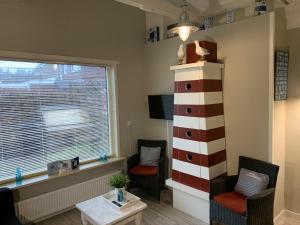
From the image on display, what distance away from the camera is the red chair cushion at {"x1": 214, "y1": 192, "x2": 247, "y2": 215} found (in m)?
2.45

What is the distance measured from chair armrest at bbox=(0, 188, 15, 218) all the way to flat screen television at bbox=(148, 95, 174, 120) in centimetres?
236

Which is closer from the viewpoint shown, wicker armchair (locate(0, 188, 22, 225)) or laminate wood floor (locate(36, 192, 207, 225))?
wicker armchair (locate(0, 188, 22, 225))

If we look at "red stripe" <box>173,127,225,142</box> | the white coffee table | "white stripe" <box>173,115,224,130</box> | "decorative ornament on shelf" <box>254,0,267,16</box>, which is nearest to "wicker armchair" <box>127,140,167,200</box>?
"red stripe" <box>173,127,225,142</box>

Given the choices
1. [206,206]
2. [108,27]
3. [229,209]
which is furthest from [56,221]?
[108,27]

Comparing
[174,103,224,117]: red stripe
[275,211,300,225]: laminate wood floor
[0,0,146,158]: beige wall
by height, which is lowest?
[275,211,300,225]: laminate wood floor

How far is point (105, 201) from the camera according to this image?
2695 millimetres

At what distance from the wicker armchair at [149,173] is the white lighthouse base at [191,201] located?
0.82ft

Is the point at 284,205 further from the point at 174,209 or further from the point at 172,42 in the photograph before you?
the point at 172,42

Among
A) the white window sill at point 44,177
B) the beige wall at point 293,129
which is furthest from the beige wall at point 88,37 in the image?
the beige wall at point 293,129

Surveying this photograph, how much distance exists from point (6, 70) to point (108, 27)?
1659 mm

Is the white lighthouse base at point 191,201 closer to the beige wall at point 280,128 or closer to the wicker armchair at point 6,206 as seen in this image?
the beige wall at point 280,128

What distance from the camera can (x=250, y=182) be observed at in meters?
2.68

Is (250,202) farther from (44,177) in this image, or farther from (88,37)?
(88,37)

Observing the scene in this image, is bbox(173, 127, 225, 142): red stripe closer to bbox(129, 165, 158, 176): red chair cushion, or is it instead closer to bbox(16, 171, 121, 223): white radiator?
bbox(129, 165, 158, 176): red chair cushion
